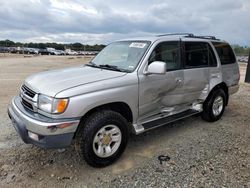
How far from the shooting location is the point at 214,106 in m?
5.37

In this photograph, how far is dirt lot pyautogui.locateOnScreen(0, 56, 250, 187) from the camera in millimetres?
3180

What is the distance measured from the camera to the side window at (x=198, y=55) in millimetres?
4641

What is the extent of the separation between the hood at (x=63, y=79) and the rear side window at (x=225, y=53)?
282cm

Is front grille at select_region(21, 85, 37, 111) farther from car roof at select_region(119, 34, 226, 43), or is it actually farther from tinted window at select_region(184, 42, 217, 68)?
tinted window at select_region(184, 42, 217, 68)

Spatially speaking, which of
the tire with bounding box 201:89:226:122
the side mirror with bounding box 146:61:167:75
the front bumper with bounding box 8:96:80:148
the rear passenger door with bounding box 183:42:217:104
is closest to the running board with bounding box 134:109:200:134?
the rear passenger door with bounding box 183:42:217:104

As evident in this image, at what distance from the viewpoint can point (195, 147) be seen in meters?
4.16

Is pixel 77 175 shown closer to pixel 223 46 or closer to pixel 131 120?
pixel 131 120

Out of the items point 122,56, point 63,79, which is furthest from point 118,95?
point 122,56

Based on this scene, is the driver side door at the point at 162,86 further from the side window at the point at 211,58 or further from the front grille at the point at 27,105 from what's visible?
the front grille at the point at 27,105

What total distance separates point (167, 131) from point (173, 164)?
132cm

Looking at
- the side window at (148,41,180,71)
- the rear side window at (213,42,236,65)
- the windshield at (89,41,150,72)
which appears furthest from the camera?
the rear side window at (213,42,236,65)

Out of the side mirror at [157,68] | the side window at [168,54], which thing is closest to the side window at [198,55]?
the side window at [168,54]

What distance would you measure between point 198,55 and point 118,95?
227 cm

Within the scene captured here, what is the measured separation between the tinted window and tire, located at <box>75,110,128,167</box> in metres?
1.90
